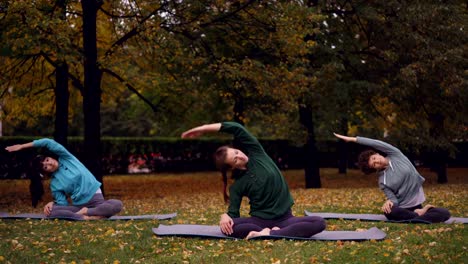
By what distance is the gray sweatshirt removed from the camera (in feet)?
29.0

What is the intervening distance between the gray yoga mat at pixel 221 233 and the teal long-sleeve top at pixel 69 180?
2.01m

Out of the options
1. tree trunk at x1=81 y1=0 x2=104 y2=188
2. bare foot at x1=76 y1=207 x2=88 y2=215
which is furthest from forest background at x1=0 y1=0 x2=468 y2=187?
bare foot at x1=76 y1=207 x2=88 y2=215

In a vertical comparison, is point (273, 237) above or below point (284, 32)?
below

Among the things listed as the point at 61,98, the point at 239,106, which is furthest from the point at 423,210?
the point at 61,98

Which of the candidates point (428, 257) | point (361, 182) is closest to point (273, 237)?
point (428, 257)

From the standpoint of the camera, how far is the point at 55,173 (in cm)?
992

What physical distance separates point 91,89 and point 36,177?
2.66 meters

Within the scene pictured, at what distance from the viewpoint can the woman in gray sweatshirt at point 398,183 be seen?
884 centimetres

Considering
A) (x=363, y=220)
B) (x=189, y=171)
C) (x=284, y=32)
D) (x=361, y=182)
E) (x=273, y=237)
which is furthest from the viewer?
(x=189, y=171)

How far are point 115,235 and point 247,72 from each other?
Answer: 9.01 metres

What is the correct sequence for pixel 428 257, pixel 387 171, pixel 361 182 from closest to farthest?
pixel 428 257, pixel 387 171, pixel 361 182

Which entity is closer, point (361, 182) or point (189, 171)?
point (361, 182)

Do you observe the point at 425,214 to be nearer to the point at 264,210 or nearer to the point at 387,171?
the point at 387,171

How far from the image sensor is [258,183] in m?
7.37
